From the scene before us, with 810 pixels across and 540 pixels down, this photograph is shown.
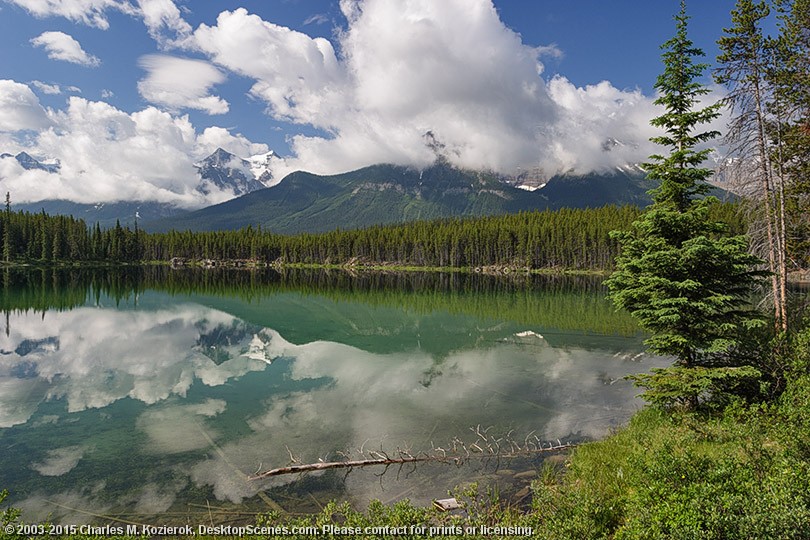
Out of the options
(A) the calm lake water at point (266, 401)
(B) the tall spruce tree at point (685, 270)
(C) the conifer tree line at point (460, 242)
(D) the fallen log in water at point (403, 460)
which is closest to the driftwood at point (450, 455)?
(D) the fallen log in water at point (403, 460)

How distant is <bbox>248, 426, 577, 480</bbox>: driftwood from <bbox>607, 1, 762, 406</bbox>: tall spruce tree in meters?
5.24

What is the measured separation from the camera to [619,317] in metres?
54.7

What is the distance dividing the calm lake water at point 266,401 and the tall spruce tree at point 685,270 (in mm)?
4895

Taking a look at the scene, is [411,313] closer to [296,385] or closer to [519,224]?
[296,385]

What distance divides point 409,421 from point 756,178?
1995cm

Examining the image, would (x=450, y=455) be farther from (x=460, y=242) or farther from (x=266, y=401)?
(x=460, y=242)

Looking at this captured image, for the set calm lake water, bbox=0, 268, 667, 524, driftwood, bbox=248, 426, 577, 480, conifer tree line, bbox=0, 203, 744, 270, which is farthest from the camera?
conifer tree line, bbox=0, 203, 744, 270

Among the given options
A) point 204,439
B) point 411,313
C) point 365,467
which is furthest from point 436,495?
point 411,313

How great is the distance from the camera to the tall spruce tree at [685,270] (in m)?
16.8

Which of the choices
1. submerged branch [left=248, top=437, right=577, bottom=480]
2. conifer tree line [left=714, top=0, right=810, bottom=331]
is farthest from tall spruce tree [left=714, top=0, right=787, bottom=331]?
submerged branch [left=248, top=437, right=577, bottom=480]

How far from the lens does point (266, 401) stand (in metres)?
24.3

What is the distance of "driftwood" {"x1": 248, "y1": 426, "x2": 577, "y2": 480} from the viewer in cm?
1580

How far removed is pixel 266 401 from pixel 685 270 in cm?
2087

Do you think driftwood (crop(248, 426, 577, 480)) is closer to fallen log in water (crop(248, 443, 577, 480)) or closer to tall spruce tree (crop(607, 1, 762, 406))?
fallen log in water (crop(248, 443, 577, 480))
